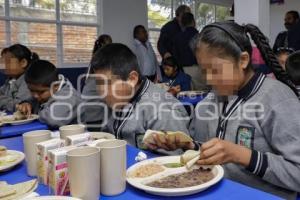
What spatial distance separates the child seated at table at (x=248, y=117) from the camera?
0.98 meters

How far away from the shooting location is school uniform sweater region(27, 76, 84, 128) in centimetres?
195

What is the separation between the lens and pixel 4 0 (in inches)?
209

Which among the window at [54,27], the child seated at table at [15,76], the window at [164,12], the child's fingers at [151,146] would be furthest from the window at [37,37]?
the child's fingers at [151,146]

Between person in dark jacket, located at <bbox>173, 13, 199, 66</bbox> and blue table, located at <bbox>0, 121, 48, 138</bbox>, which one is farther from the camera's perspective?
person in dark jacket, located at <bbox>173, 13, 199, 66</bbox>

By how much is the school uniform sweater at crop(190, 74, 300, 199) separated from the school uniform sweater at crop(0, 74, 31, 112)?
6.08 ft

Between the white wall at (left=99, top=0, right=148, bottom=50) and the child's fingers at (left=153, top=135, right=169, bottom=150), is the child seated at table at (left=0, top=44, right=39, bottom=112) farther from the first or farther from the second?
the white wall at (left=99, top=0, right=148, bottom=50)

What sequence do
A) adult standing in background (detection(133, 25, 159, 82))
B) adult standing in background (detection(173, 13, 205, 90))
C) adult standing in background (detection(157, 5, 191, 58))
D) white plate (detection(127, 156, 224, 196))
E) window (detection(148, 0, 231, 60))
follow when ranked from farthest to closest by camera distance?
window (detection(148, 0, 231, 60))
adult standing in background (detection(133, 25, 159, 82))
adult standing in background (detection(157, 5, 191, 58))
adult standing in background (detection(173, 13, 205, 90))
white plate (detection(127, 156, 224, 196))

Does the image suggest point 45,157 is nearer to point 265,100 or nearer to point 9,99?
point 265,100

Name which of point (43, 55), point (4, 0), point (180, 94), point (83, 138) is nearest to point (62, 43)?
point (43, 55)

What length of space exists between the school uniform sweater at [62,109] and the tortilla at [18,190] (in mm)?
1046

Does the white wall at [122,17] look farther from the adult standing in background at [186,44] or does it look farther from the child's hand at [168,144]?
the child's hand at [168,144]

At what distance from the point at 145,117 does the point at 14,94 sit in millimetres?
1691

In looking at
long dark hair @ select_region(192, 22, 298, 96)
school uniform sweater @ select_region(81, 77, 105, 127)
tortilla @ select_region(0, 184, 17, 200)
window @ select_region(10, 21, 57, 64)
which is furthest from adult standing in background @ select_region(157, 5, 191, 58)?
tortilla @ select_region(0, 184, 17, 200)

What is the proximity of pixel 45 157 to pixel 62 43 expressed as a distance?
5.50 m
